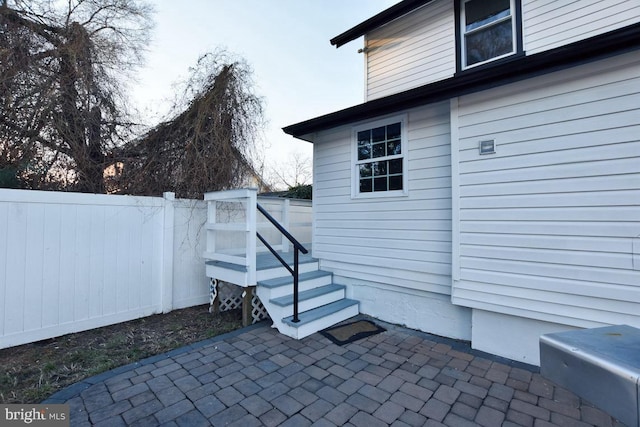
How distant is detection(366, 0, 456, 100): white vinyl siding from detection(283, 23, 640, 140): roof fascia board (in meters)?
1.46

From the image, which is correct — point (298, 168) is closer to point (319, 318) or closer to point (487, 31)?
point (487, 31)

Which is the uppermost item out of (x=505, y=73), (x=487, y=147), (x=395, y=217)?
(x=505, y=73)

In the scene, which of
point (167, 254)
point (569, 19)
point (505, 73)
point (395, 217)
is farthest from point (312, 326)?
point (569, 19)

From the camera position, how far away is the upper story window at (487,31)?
4.10 m

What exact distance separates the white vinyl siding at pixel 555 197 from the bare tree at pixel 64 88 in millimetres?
5338

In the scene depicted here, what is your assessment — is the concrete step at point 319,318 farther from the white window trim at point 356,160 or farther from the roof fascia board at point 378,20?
the roof fascia board at point 378,20

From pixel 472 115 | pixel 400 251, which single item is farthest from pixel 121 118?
pixel 472 115

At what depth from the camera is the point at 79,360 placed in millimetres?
3018

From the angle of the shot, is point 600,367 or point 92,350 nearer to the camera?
point 600,367

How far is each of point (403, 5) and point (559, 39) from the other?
238cm

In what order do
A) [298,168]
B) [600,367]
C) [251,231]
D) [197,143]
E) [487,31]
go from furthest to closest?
[298,168]
[197,143]
[487,31]
[251,231]
[600,367]

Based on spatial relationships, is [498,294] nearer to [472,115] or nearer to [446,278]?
[446,278]

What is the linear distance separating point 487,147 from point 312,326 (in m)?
3.01

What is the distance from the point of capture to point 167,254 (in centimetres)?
443
